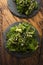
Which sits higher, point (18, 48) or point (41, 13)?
point (41, 13)

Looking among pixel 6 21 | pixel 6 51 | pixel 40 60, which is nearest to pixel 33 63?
pixel 40 60

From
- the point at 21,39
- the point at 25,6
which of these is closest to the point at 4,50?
the point at 21,39

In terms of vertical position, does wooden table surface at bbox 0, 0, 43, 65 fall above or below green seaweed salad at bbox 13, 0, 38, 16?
below

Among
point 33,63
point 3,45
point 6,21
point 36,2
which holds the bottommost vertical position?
point 33,63

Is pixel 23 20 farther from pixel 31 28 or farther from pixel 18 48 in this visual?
pixel 18 48

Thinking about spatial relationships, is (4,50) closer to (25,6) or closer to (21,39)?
(21,39)

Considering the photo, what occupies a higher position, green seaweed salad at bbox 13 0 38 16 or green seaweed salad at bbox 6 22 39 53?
green seaweed salad at bbox 13 0 38 16

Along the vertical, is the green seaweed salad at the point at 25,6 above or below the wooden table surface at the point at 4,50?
above

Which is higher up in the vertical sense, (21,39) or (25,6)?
(25,6)
